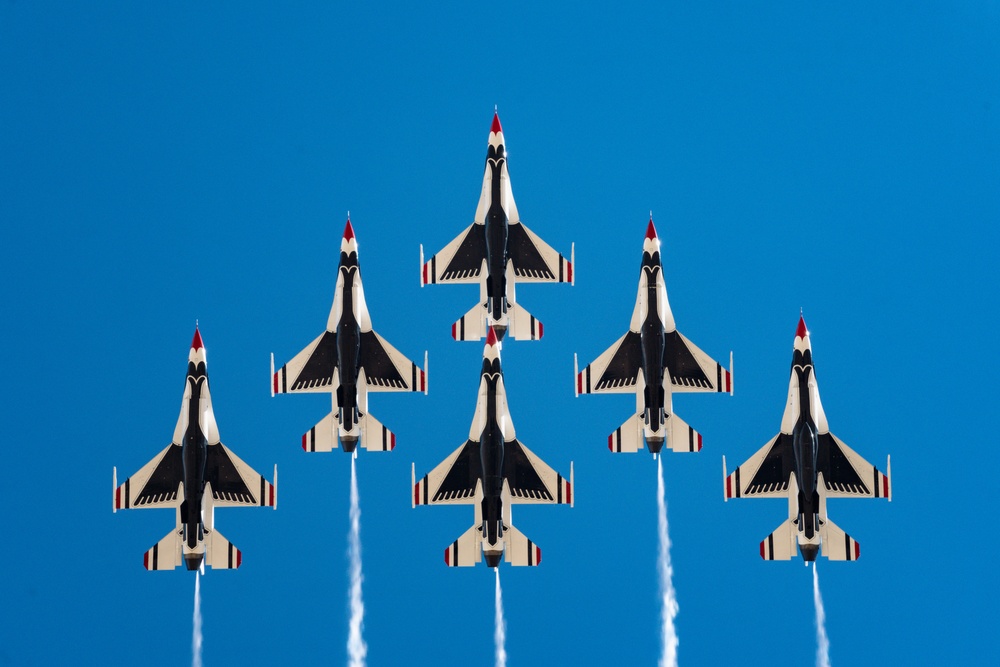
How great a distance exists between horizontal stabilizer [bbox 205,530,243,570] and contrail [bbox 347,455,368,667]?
308cm

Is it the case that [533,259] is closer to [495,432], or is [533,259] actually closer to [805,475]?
[495,432]

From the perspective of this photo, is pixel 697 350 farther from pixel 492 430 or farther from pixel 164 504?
pixel 164 504

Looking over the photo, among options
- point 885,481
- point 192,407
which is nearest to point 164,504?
point 192,407

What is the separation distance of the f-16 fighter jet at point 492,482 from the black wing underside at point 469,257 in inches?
85.6

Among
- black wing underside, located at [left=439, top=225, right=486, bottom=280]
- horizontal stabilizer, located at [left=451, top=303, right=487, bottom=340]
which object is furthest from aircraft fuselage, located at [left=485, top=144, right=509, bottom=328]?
black wing underside, located at [left=439, top=225, right=486, bottom=280]

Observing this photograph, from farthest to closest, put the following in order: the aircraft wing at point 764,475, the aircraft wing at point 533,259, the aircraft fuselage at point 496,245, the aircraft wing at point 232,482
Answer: the aircraft wing at point 533,259
the aircraft fuselage at point 496,245
the aircraft wing at point 232,482
the aircraft wing at point 764,475

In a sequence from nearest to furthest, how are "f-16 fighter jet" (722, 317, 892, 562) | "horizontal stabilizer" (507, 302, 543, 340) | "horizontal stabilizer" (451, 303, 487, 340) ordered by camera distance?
1. "f-16 fighter jet" (722, 317, 892, 562)
2. "horizontal stabilizer" (507, 302, 543, 340)
3. "horizontal stabilizer" (451, 303, 487, 340)

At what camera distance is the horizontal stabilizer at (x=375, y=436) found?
134 ft

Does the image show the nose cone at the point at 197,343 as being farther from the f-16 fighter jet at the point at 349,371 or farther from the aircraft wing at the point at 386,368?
the aircraft wing at the point at 386,368

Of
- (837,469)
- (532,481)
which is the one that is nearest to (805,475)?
(837,469)

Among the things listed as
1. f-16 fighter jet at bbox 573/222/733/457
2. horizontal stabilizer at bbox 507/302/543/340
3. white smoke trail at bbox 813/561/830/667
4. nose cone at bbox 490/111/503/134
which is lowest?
white smoke trail at bbox 813/561/830/667

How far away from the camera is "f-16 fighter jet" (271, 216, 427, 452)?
133ft

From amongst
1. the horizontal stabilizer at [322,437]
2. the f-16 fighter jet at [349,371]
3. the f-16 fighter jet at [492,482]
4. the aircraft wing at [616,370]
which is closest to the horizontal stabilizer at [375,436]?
the f-16 fighter jet at [349,371]

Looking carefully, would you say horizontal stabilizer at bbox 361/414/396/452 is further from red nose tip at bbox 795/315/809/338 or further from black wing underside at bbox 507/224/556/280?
red nose tip at bbox 795/315/809/338
